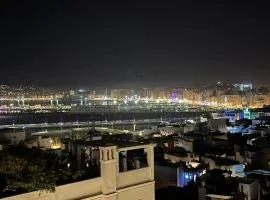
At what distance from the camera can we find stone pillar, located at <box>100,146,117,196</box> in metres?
5.43

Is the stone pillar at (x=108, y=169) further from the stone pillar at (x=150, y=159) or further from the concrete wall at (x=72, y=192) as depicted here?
the stone pillar at (x=150, y=159)

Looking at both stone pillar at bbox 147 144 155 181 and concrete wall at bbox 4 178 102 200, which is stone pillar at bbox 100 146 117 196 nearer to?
concrete wall at bbox 4 178 102 200

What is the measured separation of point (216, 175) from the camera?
12789 millimetres

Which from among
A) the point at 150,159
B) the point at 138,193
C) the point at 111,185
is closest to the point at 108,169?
the point at 111,185

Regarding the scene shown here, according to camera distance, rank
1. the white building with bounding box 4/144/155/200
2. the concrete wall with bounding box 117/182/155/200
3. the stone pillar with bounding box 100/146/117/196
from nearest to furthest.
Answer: the white building with bounding box 4/144/155/200
the stone pillar with bounding box 100/146/117/196
the concrete wall with bounding box 117/182/155/200

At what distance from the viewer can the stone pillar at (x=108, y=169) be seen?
→ 5.43 meters

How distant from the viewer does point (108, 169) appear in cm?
546

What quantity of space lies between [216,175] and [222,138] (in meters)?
12.1


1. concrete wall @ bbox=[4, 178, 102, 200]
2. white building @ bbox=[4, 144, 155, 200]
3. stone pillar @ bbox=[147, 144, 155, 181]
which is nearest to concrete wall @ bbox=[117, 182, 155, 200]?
white building @ bbox=[4, 144, 155, 200]

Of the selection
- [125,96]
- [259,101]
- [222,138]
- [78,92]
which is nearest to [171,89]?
[125,96]

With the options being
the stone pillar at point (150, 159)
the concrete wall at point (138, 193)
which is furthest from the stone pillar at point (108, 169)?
the stone pillar at point (150, 159)

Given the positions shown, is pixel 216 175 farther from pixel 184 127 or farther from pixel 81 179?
pixel 184 127

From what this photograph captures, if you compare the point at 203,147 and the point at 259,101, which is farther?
the point at 259,101

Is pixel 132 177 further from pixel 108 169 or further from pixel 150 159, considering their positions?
pixel 108 169
